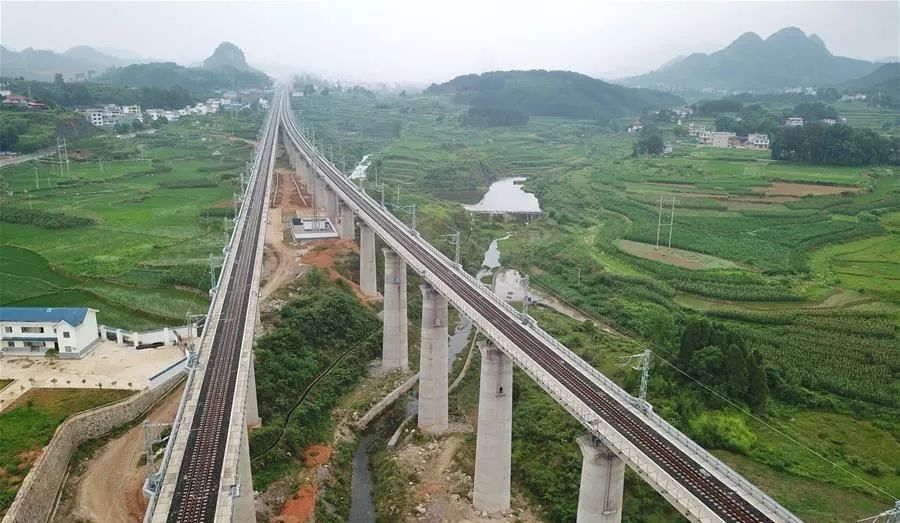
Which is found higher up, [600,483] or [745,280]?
[600,483]

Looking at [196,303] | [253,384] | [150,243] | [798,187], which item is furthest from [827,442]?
[798,187]

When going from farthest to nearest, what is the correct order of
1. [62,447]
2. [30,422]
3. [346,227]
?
[346,227], [30,422], [62,447]

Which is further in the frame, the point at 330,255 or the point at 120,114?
the point at 120,114

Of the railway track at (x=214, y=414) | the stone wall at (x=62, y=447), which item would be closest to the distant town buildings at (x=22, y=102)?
the railway track at (x=214, y=414)

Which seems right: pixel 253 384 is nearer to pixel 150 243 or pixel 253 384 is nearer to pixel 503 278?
pixel 150 243

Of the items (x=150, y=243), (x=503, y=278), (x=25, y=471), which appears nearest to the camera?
(x=25, y=471)

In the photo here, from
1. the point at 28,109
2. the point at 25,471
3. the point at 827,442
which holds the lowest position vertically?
the point at 827,442

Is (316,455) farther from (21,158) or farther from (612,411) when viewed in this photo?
(21,158)

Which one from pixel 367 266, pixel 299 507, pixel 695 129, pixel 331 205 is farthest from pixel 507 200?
pixel 299 507
